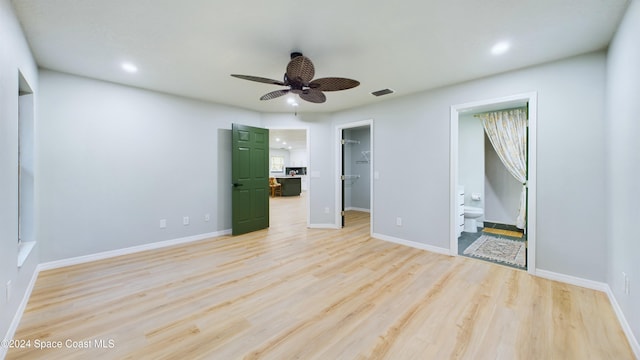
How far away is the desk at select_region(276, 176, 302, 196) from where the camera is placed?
10547 mm

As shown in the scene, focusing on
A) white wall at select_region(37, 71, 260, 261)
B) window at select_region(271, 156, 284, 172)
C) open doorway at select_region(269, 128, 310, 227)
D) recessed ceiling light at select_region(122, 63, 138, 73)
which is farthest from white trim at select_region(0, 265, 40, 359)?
window at select_region(271, 156, 284, 172)

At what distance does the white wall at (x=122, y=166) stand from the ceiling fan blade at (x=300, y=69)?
262 cm

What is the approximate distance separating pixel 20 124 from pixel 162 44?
5.91 feet

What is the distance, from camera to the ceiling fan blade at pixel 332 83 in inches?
94.7

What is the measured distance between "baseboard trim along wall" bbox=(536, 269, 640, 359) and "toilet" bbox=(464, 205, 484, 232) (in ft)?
6.16

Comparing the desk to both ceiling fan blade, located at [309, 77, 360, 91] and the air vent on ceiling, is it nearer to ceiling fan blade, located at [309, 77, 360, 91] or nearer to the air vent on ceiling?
the air vent on ceiling

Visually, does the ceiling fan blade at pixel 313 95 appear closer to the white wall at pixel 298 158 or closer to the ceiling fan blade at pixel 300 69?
the ceiling fan blade at pixel 300 69

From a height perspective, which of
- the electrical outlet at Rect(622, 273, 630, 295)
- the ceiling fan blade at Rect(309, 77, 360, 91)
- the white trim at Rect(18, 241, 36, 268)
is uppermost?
the ceiling fan blade at Rect(309, 77, 360, 91)

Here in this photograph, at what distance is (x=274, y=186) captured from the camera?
1070 cm

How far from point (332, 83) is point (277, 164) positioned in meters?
11.9

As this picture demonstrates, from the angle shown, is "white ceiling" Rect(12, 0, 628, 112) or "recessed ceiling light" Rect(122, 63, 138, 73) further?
"recessed ceiling light" Rect(122, 63, 138, 73)

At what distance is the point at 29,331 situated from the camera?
1830mm

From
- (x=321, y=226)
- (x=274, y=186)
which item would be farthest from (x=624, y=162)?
(x=274, y=186)

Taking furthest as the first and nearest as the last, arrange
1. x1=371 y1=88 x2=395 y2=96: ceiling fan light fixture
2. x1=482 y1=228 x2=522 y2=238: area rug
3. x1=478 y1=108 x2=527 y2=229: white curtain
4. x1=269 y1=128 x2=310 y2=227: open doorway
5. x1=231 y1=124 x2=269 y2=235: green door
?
x1=269 y1=128 x2=310 y2=227: open doorway < x1=231 y1=124 x2=269 y2=235: green door < x1=482 y1=228 x2=522 y2=238: area rug < x1=478 y1=108 x2=527 y2=229: white curtain < x1=371 y1=88 x2=395 y2=96: ceiling fan light fixture
